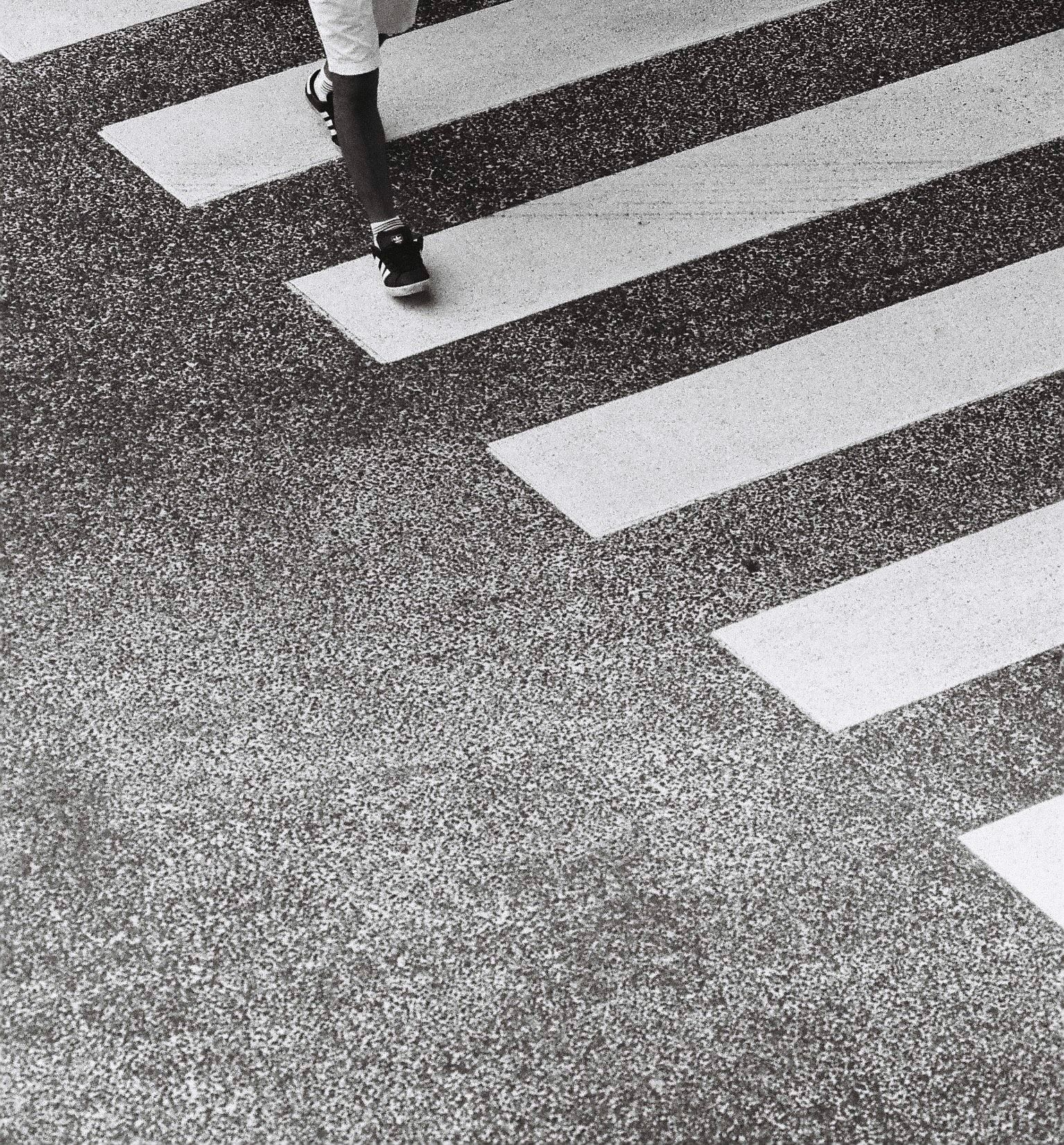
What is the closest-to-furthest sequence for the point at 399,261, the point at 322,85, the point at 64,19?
the point at 399,261 < the point at 322,85 < the point at 64,19

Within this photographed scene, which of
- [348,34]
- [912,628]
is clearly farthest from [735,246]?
[912,628]

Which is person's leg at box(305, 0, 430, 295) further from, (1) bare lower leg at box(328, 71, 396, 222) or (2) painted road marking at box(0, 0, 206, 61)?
(2) painted road marking at box(0, 0, 206, 61)

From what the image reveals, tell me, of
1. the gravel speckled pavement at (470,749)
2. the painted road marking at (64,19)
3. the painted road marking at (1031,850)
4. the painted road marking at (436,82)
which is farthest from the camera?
the painted road marking at (64,19)

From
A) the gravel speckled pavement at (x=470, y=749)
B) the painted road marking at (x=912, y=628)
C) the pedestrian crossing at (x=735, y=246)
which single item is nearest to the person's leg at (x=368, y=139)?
the pedestrian crossing at (x=735, y=246)

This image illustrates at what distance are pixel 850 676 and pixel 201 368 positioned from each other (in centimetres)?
185

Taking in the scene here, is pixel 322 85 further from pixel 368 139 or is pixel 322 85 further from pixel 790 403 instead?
pixel 790 403

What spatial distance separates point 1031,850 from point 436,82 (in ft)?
11.3

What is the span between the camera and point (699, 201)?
4.69 metres

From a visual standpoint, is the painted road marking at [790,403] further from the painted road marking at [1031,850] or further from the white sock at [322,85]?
the white sock at [322,85]

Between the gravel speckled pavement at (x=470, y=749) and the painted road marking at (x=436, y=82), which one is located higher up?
the painted road marking at (x=436, y=82)

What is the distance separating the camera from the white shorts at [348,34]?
4.12 meters

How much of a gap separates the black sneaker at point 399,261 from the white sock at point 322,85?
972mm

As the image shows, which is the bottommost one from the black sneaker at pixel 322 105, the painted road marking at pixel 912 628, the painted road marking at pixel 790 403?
the painted road marking at pixel 912 628

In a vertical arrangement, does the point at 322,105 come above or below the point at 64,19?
below
